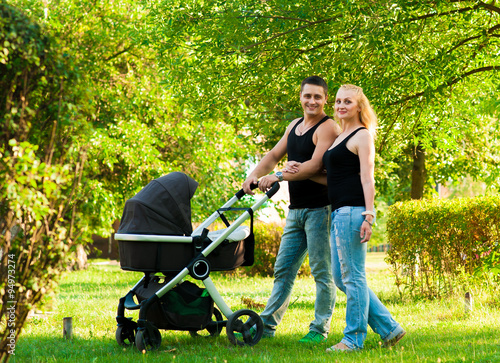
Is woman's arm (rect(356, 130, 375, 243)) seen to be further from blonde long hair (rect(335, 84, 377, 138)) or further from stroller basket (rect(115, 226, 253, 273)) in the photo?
stroller basket (rect(115, 226, 253, 273))

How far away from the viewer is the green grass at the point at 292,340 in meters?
4.68

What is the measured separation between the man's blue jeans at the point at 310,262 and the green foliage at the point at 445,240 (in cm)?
337

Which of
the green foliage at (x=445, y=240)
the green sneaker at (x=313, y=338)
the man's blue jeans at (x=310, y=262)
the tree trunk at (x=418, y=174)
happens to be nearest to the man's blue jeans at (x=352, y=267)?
the man's blue jeans at (x=310, y=262)

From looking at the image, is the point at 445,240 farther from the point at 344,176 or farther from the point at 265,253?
the point at 265,253

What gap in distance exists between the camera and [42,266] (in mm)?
3799

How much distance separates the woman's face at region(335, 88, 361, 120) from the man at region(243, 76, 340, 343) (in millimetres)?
294

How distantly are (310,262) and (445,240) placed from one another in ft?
12.3

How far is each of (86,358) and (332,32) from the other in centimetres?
446

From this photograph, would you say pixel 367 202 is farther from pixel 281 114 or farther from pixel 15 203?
pixel 281 114

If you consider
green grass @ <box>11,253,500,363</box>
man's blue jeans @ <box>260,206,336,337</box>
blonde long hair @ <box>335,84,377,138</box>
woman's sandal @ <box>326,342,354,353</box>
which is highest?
blonde long hair @ <box>335,84,377,138</box>

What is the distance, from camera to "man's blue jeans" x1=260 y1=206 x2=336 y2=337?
5160 millimetres

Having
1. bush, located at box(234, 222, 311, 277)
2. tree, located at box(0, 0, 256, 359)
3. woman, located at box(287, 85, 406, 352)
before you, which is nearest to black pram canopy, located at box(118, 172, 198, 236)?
tree, located at box(0, 0, 256, 359)

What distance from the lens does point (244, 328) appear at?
509 centimetres

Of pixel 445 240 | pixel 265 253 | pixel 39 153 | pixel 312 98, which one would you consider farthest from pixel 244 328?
pixel 265 253
